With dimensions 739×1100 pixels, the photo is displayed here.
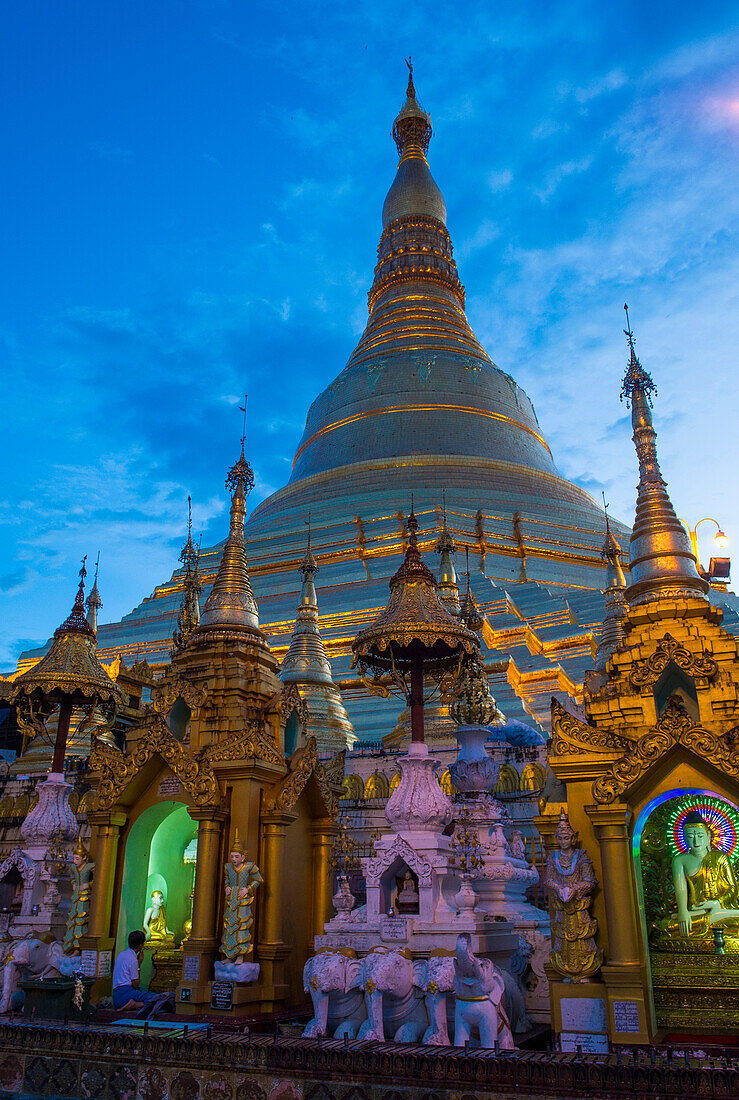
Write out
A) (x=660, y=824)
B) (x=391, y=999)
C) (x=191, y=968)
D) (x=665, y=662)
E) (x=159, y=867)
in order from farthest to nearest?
(x=159, y=867), (x=191, y=968), (x=660, y=824), (x=665, y=662), (x=391, y=999)

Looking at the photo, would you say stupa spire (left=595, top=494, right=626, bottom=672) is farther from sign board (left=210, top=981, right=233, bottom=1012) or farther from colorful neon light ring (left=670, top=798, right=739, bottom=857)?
sign board (left=210, top=981, right=233, bottom=1012)

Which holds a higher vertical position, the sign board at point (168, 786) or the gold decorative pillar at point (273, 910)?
the sign board at point (168, 786)

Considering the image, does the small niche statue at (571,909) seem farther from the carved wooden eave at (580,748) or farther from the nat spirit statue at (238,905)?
the nat spirit statue at (238,905)

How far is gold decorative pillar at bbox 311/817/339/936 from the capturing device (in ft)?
37.2

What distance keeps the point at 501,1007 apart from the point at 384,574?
22.3 m

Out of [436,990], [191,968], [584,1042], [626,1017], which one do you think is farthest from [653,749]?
[191,968]

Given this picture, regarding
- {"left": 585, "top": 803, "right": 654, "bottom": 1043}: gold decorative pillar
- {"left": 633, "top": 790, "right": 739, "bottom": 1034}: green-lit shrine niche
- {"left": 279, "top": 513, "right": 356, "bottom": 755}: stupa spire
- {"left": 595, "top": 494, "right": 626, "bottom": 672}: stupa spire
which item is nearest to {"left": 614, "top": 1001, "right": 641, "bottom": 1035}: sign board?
{"left": 585, "top": 803, "right": 654, "bottom": 1043}: gold decorative pillar

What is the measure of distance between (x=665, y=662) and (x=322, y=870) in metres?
5.44

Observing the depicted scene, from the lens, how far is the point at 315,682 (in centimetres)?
1988

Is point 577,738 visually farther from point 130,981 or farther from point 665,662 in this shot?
point 130,981

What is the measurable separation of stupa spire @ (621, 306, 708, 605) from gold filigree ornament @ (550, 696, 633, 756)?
7.48 ft

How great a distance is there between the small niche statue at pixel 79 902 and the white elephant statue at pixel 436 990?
468 cm

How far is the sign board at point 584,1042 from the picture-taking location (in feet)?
25.7

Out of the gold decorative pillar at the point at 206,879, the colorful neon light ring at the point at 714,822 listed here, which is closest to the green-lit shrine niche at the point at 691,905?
the colorful neon light ring at the point at 714,822
